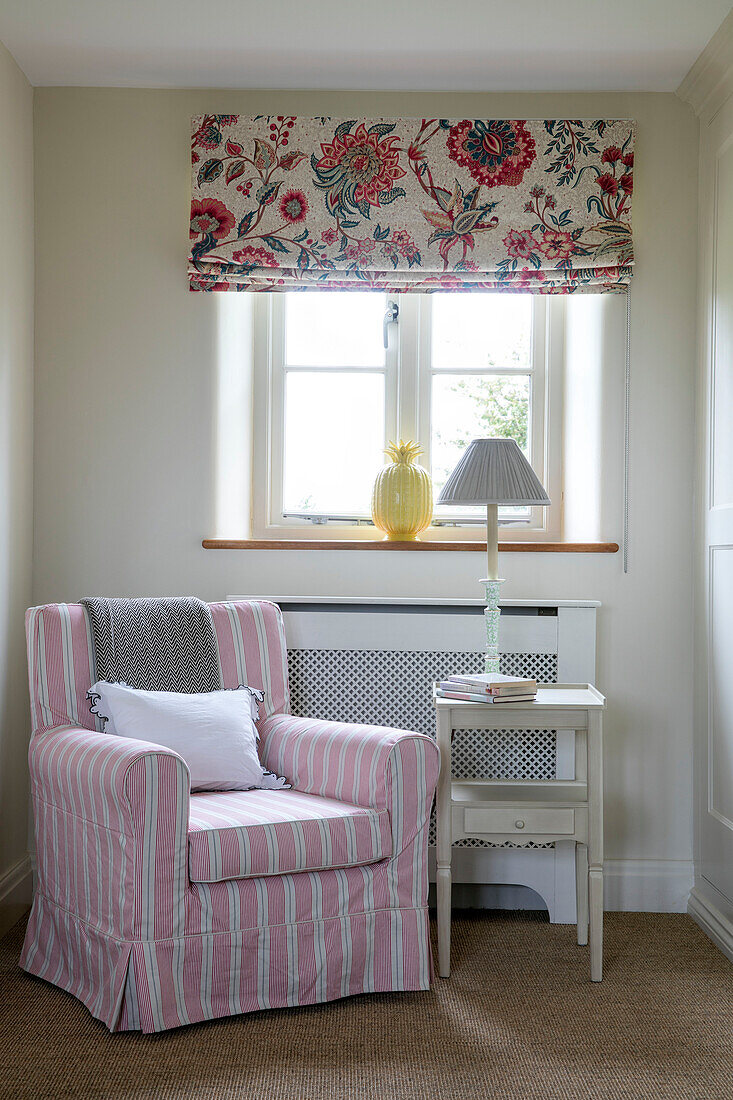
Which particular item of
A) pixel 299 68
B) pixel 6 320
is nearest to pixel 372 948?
pixel 6 320

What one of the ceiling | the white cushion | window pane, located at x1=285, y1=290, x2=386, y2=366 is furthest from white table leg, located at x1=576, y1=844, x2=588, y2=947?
the ceiling

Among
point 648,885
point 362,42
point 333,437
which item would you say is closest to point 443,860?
point 648,885

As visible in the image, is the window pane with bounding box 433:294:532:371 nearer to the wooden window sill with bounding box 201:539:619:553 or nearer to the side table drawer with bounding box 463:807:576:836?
the wooden window sill with bounding box 201:539:619:553

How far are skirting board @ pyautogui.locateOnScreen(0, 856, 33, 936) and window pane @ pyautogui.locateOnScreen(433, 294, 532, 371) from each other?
77.3 inches

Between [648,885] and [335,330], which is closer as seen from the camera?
[648,885]

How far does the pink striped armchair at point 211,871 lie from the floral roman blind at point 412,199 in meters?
1.30

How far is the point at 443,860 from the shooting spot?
2.28m

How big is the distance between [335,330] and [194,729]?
4.70 ft

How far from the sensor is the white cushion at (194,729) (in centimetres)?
226

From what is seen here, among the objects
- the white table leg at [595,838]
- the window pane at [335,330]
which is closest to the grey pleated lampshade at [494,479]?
the white table leg at [595,838]

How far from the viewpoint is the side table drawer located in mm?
2287

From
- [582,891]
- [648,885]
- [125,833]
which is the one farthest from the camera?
[648,885]

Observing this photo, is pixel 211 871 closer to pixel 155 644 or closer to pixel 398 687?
pixel 155 644

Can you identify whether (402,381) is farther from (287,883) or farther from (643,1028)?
(643,1028)
